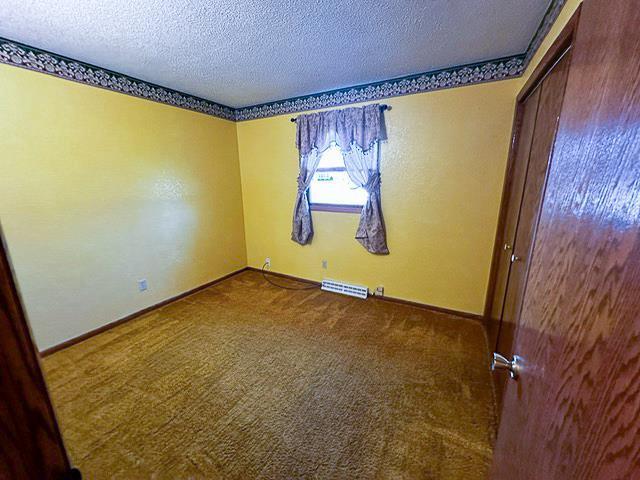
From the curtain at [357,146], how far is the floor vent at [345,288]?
0.51 m

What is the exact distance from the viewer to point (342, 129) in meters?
2.72

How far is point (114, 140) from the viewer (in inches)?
90.1

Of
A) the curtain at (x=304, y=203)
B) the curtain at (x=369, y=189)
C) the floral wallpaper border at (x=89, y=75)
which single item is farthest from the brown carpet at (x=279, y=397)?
the floral wallpaper border at (x=89, y=75)

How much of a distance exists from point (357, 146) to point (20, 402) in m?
2.73

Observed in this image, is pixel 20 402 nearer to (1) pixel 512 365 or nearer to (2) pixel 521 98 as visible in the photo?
(1) pixel 512 365

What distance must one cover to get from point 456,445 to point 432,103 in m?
2.54

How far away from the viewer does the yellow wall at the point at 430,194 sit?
2205 mm

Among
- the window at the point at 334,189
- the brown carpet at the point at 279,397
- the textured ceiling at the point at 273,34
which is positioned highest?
the textured ceiling at the point at 273,34

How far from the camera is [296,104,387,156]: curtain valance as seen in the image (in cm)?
254

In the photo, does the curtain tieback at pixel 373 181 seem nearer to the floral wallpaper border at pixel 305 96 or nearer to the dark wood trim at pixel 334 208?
the dark wood trim at pixel 334 208

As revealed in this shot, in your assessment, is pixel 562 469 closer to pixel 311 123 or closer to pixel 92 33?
pixel 92 33

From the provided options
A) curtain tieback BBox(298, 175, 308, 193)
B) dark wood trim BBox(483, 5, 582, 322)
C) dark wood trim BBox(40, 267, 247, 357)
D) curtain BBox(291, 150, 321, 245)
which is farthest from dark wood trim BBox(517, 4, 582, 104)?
dark wood trim BBox(40, 267, 247, 357)

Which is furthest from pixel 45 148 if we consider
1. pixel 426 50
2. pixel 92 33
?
pixel 426 50

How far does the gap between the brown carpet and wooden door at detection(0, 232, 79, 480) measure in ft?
3.80
